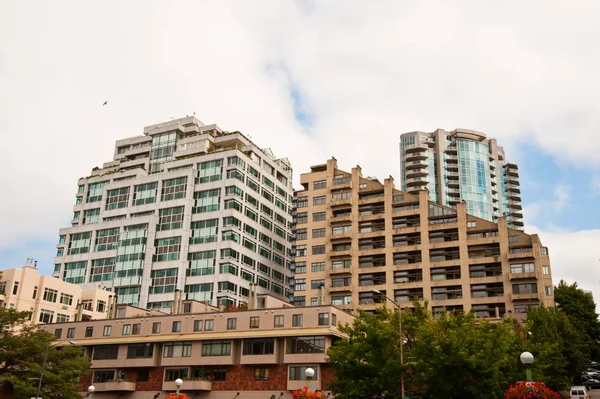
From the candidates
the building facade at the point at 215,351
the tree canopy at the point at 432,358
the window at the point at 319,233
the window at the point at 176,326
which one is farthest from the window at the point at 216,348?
the window at the point at 319,233

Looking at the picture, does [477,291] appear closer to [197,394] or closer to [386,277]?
[386,277]

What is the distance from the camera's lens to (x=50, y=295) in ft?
346

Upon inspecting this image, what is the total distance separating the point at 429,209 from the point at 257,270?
123 feet

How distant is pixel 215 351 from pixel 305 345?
445 inches

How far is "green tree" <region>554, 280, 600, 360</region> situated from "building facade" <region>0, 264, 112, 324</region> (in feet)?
233

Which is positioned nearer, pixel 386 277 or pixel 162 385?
pixel 162 385

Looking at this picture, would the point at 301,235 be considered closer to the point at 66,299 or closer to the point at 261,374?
the point at 66,299

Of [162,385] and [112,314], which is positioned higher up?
[112,314]

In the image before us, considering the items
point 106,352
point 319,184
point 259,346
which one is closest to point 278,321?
point 259,346

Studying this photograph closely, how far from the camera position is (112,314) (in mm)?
87375

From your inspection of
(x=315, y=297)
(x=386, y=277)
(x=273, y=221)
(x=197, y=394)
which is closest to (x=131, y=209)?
(x=273, y=221)

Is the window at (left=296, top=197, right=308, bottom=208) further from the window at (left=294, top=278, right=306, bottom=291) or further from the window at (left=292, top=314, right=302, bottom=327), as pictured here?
the window at (left=292, top=314, right=302, bottom=327)

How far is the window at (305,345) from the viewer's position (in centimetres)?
6675

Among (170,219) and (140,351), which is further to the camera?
(170,219)
